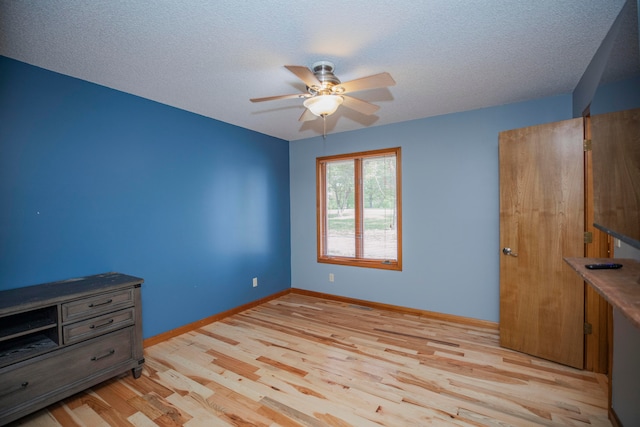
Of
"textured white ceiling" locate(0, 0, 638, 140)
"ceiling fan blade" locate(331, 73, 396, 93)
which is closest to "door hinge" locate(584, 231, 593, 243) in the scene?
"textured white ceiling" locate(0, 0, 638, 140)

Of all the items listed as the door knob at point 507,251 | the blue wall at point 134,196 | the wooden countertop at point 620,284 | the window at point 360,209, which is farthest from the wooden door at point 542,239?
the blue wall at point 134,196

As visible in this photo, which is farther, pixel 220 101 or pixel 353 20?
pixel 220 101

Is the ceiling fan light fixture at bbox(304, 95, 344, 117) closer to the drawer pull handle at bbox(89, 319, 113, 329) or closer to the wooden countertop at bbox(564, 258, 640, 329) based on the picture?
the wooden countertop at bbox(564, 258, 640, 329)

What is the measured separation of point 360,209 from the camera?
4.19 metres

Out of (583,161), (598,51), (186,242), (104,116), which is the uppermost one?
(598,51)

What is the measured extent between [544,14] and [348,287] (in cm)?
349

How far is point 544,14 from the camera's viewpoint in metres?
1.66

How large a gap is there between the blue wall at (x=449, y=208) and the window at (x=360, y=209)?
0.40ft

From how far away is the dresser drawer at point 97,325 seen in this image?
78.0 inches

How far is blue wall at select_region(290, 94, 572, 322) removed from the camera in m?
3.21

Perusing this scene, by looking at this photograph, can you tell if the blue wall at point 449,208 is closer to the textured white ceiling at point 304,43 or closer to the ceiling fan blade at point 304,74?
the textured white ceiling at point 304,43

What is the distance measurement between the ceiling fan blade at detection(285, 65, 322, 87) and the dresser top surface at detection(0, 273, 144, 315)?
2024mm

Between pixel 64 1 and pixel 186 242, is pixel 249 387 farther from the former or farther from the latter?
pixel 64 1

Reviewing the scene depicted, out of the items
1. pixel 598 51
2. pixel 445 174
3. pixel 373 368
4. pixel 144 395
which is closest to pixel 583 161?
pixel 598 51
